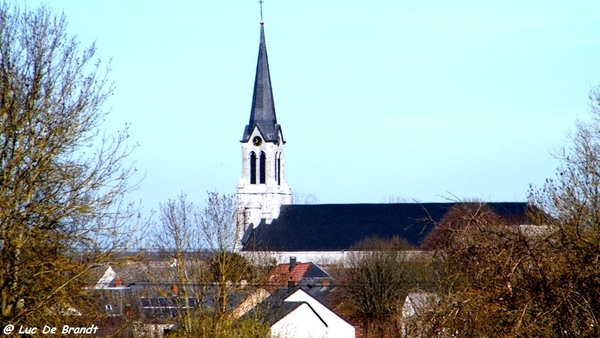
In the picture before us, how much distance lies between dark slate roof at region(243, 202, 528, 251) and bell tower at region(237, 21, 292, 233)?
1.28 meters

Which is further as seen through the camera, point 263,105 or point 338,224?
point 338,224

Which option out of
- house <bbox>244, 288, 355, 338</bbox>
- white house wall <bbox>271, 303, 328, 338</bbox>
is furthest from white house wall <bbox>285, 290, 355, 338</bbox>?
white house wall <bbox>271, 303, 328, 338</bbox>

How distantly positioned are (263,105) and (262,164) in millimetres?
5881

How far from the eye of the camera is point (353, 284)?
145 feet

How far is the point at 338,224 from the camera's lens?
84500mm

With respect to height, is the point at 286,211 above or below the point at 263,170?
below

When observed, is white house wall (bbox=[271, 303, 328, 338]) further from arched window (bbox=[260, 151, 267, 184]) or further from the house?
arched window (bbox=[260, 151, 267, 184])

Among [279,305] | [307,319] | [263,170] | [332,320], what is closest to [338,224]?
[263,170]

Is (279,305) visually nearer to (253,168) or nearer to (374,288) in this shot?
(374,288)

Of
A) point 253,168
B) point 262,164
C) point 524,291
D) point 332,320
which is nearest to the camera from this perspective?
point 524,291

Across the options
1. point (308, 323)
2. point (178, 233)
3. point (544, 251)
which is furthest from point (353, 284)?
point (544, 251)

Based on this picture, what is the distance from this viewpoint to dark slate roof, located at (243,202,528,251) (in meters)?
81.7

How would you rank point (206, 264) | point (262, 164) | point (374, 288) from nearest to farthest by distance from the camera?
point (206, 264) < point (374, 288) < point (262, 164)

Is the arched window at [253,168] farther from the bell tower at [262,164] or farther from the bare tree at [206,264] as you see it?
the bare tree at [206,264]
